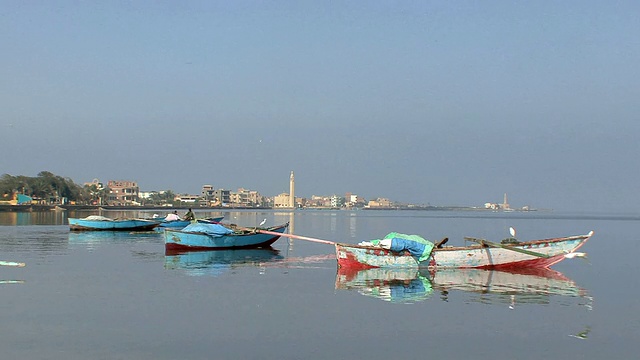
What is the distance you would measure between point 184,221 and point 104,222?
21.7 ft

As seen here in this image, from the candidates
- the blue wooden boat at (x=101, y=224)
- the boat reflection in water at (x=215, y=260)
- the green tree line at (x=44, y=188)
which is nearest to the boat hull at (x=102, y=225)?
the blue wooden boat at (x=101, y=224)

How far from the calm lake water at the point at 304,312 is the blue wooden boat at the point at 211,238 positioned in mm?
4710

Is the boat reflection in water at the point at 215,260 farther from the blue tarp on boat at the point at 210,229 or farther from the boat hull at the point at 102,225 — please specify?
the boat hull at the point at 102,225

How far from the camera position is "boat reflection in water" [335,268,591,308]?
19094mm

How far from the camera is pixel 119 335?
13.2m

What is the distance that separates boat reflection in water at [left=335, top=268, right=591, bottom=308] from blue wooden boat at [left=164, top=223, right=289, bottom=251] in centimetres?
1011

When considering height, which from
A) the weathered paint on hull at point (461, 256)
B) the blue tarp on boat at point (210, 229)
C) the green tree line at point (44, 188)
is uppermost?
the green tree line at point (44, 188)

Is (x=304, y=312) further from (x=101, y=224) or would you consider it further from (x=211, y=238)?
(x=101, y=224)

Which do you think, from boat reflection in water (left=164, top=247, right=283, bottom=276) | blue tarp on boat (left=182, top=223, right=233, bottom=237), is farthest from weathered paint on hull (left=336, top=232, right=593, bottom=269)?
blue tarp on boat (left=182, top=223, right=233, bottom=237)

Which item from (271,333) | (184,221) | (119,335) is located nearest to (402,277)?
(271,333)

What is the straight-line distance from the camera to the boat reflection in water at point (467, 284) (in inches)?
752

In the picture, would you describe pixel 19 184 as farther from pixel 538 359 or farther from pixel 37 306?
pixel 538 359

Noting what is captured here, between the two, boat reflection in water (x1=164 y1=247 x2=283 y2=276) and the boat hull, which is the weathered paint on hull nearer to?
boat reflection in water (x1=164 y1=247 x2=283 y2=276)

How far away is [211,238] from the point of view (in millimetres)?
32969
